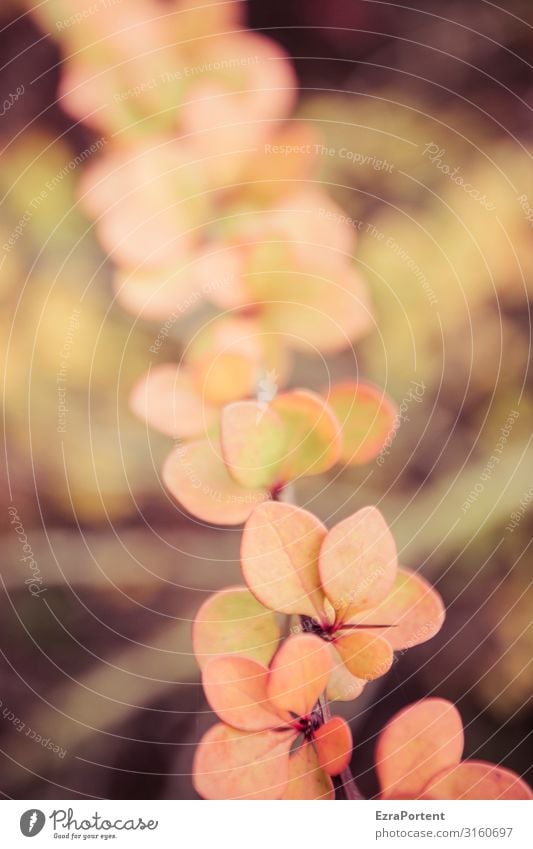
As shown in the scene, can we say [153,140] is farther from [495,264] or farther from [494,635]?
[494,635]

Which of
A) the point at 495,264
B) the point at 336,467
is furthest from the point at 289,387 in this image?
the point at 495,264

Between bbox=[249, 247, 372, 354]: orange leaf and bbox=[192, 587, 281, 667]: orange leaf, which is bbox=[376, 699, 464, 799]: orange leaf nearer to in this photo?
bbox=[192, 587, 281, 667]: orange leaf
